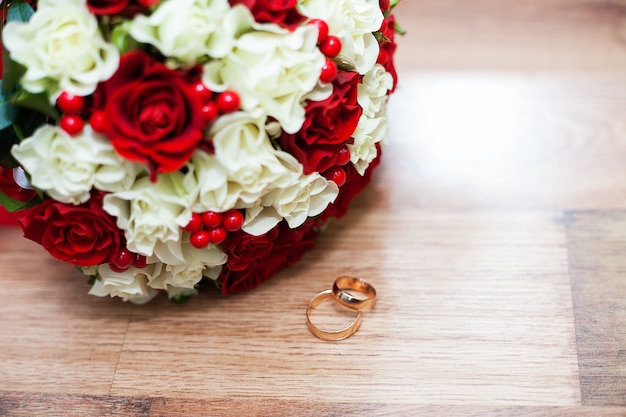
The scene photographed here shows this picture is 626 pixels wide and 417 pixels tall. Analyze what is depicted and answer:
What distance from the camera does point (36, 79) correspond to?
70 cm

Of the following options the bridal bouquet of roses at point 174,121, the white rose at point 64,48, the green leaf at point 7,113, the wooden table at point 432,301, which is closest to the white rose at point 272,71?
the bridal bouquet of roses at point 174,121

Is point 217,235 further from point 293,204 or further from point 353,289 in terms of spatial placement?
point 353,289

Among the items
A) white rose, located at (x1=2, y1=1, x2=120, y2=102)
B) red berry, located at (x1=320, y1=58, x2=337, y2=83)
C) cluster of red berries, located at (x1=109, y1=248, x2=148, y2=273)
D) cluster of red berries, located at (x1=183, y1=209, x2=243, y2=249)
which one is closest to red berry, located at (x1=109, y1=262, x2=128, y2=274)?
cluster of red berries, located at (x1=109, y1=248, x2=148, y2=273)

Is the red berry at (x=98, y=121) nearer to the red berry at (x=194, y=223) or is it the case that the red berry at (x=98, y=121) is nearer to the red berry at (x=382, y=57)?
the red berry at (x=194, y=223)

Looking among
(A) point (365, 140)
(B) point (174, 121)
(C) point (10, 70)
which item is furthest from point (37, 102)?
(A) point (365, 140)

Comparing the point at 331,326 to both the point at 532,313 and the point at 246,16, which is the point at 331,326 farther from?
the point at 246,16

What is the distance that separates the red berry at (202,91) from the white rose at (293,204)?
132mm

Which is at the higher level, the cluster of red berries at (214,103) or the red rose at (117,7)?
the red rose at (117,7)

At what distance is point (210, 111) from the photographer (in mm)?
705

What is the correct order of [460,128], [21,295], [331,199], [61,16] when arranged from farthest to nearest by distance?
[460,128], [21,295], [331,199], [61,16]

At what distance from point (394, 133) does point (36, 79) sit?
584 mm

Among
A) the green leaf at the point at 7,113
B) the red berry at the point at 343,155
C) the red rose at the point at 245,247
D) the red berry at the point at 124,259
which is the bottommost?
the red rose at the point at 245,247

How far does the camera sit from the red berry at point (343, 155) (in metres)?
0.82

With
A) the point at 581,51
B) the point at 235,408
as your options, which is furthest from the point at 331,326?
the point at 581,51
